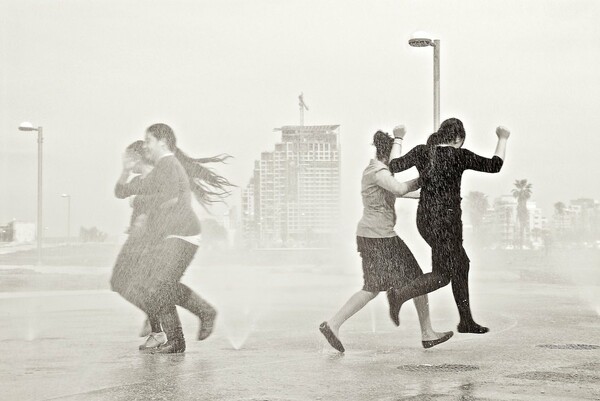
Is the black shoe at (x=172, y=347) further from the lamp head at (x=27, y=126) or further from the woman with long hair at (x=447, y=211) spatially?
the lamp head at (x=27, y=126)

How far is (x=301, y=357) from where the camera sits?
281 inches

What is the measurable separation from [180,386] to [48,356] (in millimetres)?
2049

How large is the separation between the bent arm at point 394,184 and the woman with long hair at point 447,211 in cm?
15

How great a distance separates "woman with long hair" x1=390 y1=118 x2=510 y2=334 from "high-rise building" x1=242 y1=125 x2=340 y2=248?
5403 millimetres

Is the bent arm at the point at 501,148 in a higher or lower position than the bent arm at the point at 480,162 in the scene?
higher

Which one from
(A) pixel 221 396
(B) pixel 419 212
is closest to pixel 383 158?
(B) pixel 419 212

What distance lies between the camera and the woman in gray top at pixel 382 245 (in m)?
7.12

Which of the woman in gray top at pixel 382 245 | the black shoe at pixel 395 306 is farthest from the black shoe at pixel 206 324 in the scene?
the black shoe at pixel 395 306

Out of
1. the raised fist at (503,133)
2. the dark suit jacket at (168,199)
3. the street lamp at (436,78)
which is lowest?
the dark suit jacket at (168,199)

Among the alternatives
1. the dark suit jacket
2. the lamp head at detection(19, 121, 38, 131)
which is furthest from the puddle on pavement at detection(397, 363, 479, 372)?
the lamp head at detection(19, 121, 38, 131)

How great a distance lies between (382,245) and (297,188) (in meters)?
25.0

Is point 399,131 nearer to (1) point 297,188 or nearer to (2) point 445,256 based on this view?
(2) point 445,256

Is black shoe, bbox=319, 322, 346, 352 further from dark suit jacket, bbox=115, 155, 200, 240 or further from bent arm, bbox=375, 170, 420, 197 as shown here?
dark suit jacket, bbox=115, 155, 200, 240

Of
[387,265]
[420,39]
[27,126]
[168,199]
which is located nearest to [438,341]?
[387,265]
